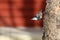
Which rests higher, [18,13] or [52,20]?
[52,20]

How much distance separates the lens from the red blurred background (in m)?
5.89

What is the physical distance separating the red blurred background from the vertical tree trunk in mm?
3036

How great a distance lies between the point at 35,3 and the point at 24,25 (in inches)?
24.5

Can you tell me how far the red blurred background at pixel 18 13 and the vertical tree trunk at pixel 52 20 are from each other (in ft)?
9.96

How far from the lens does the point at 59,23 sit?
2732 mm

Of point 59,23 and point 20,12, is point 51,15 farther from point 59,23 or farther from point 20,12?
point 20,12

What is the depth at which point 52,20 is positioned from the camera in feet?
9.12

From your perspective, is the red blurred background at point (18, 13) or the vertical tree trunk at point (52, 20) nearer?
the vertical tree trunk at point (52, 20)

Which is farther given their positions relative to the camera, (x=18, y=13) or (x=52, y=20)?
(x=18, y=13)

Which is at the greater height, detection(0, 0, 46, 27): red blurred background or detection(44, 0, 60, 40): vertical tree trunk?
detection(44, 0, 60, 40): vertical tree trunk

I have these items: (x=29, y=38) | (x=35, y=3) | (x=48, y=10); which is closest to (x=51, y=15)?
(x=48, y=10)

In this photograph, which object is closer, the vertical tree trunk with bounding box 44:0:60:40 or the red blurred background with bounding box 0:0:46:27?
the vertical tree trunk with bounding box 44:0:60:40

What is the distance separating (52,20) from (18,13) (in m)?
3.22

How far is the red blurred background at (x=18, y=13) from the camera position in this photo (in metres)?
5.89
